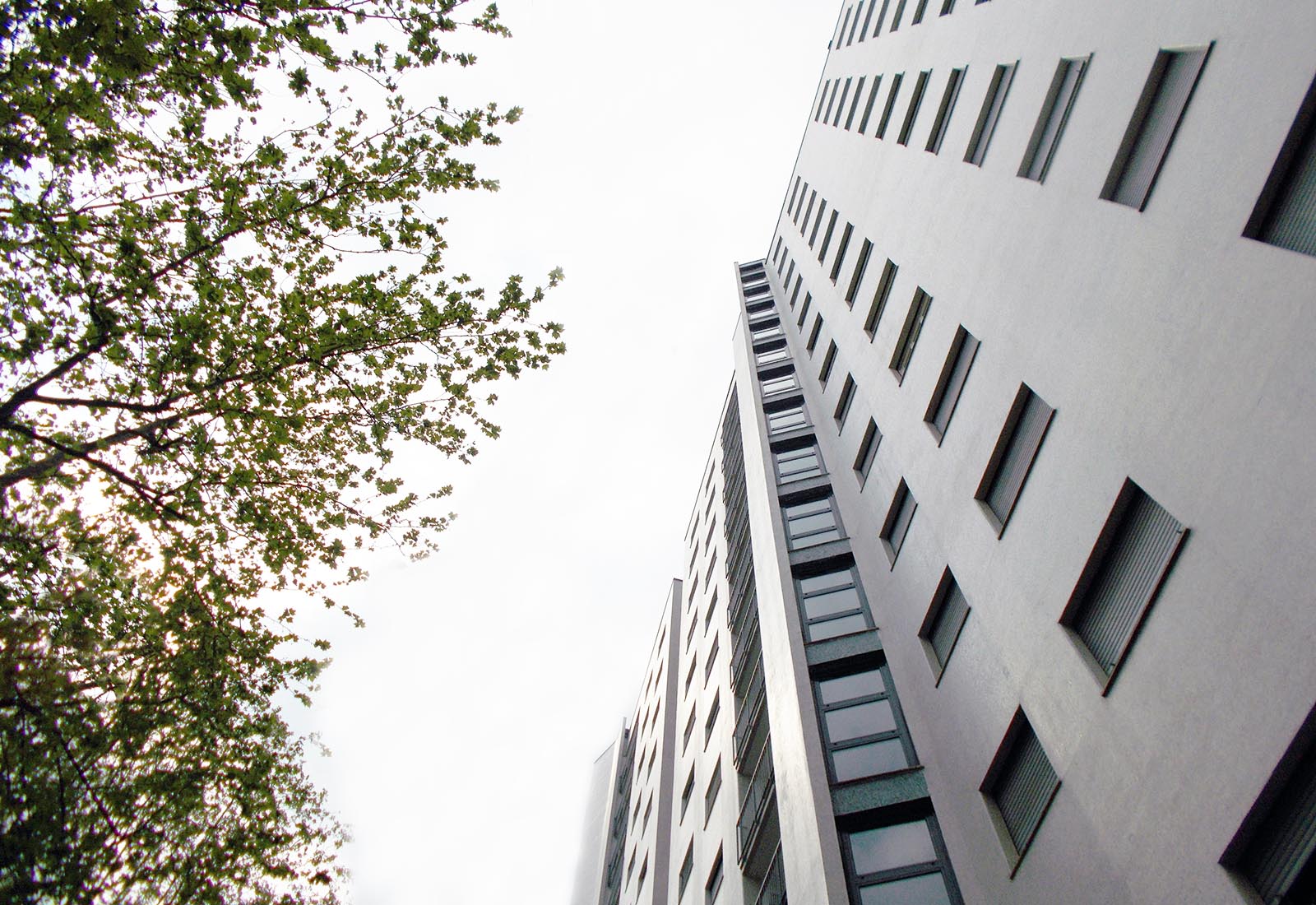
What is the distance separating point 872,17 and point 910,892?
2777 centimetres

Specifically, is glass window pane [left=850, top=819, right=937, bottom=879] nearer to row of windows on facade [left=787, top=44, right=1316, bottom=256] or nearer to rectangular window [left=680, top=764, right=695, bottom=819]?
row of windows on facade [left=787, top=44, right=1316, bottom=256]

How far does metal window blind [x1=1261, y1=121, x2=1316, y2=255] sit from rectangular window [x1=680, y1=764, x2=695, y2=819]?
22.7 m

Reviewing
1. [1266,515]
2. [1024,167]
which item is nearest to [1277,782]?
[1266,515]

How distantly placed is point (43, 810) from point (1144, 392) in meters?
13.7

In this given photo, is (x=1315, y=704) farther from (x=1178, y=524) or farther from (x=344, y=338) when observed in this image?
(x=344, y=338)

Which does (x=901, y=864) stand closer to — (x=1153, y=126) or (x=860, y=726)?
(x=860, y=726)

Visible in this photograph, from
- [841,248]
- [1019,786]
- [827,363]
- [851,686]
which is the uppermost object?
[841,248]

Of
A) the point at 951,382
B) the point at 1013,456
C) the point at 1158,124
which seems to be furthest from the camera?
the point at 951,382

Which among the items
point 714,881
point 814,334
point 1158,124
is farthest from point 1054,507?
point 814,334

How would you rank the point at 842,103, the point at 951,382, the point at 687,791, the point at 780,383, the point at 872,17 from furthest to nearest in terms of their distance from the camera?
the point at 780,383, the point at 842,103, the point at 872,17, the point at 687,791, the point at 951,382

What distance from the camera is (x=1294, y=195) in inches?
273

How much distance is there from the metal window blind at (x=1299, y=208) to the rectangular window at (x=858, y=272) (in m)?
13.9

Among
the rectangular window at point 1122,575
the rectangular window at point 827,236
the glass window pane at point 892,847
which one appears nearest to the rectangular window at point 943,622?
the glass window pane at point 892,847

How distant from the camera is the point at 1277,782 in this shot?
20.0ft
